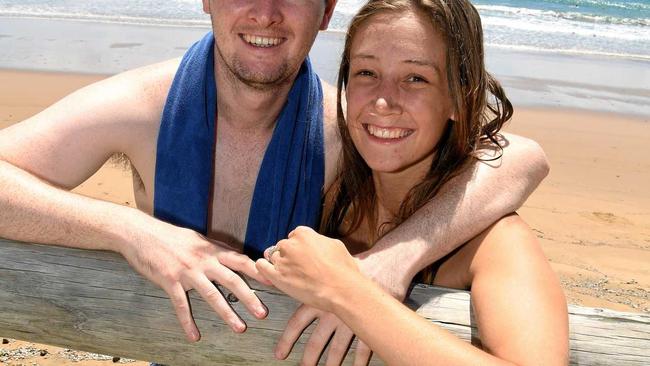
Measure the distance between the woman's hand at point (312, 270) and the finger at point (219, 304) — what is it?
0.11 metres

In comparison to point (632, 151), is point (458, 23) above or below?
above

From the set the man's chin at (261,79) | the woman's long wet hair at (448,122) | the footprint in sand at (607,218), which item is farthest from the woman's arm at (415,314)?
the footprint in sand at (607,218)

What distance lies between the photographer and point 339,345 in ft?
4.99

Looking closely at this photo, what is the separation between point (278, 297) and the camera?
157 centimetres

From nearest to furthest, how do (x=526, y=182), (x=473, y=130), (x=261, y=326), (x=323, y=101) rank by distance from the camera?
(x=261, y=326) → (x=526, y=182) → (x=473, y=130) → (x=323, y=101)

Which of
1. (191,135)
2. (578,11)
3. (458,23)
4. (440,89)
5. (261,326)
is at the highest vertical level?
(458,23)

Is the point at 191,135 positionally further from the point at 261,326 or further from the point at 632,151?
the point at 632,151

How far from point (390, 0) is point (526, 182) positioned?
674 millimetres

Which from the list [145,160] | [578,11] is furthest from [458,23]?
[578,11]

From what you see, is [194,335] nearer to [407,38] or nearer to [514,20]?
[407,38]

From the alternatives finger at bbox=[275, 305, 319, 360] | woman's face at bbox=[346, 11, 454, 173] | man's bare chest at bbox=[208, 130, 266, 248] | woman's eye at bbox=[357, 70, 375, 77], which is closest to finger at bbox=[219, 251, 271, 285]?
finger at bbox=[275, 305, 319, 360]

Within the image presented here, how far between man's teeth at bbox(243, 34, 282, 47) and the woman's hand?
3.42ft

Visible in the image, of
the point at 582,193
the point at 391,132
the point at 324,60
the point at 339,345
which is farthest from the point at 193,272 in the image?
the point at 324,60

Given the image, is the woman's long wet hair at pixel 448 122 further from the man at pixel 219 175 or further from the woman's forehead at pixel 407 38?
the man at pixel 219 175
